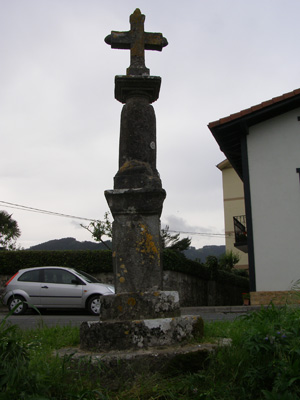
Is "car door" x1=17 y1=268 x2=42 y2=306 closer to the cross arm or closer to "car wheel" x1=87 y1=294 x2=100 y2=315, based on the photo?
"car wheel" x1=87 y1=294 x2=100 y2=315

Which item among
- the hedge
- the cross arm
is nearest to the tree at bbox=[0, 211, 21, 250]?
the hedge

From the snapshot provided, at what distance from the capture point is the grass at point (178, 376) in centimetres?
232

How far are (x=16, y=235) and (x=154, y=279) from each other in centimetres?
2531

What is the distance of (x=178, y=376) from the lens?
2904mm

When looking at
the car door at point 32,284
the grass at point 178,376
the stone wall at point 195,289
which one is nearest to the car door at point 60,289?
the car door at point 32,284

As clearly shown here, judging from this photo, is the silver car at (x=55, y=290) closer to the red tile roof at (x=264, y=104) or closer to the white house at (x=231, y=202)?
the red tile roof at (x=264, y=104)

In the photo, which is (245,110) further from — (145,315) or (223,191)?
(223,191)

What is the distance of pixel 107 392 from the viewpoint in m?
2.72

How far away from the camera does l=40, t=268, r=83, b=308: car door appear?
1175cm

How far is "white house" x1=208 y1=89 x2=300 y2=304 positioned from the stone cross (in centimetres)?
912

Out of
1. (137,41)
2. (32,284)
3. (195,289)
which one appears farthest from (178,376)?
(195,289)

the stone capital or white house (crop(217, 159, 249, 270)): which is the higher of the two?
white house (crop(217, 159, 249, 270))

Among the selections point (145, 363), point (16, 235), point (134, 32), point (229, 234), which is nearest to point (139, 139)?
point (134, 32)

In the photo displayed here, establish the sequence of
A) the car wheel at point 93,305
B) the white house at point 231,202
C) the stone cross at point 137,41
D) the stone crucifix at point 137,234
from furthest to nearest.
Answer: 1. the white house at point 231,202
2. the car wheel at point 93,305
3. the stone cross at point 137,41
4. the stone crucifix at point 137,234
